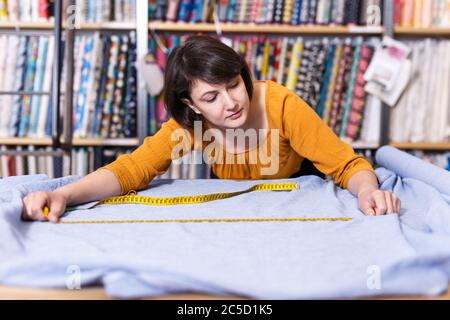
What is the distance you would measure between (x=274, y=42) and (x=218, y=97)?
1.23 meters

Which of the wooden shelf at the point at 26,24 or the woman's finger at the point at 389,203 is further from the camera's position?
the wooden shelf at the point at 26,24

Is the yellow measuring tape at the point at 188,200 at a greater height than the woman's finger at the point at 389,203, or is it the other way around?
the woman's finger at the point at 389,203

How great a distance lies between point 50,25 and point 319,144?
1.51m

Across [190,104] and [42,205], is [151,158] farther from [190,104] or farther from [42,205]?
[42,205]

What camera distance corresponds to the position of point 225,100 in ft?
4.19

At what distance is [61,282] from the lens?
70 cm

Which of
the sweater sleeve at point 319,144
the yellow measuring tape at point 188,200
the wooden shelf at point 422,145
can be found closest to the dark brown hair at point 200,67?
the sweater sleeve at point 319,144

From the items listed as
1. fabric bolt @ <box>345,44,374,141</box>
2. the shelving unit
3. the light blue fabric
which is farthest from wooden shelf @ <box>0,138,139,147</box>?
the light blue fabric

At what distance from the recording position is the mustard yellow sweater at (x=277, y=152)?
1.32 m

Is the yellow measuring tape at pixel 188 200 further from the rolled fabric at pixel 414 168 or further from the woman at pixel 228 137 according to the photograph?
the rolled fabric at pixel 414 168

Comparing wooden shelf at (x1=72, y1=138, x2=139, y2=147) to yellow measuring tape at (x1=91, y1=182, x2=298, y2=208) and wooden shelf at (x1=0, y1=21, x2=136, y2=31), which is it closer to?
wooden shelf at (x1=0, y1=21, x2=136, y2=31)
